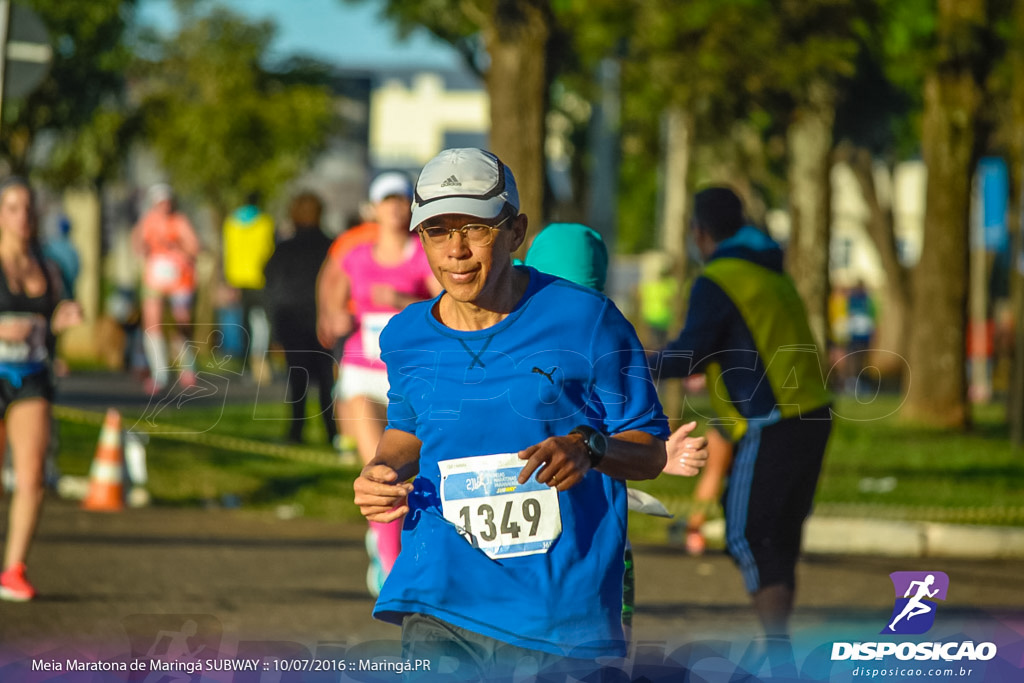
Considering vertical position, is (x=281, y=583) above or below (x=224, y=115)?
below

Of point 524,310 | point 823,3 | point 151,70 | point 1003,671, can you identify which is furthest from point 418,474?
point 151,70

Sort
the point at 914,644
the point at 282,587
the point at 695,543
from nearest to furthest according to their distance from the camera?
the point at 914,644, the point at 282,587, the point at 695,543

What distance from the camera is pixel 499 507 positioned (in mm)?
4039

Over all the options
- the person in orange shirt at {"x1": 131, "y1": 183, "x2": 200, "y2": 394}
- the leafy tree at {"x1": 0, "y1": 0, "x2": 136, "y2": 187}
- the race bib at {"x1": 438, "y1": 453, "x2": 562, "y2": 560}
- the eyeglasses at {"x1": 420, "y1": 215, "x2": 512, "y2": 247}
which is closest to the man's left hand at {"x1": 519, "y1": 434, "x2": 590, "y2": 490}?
the race bib at {"x1": 438, "y1": 453, "x2": 562, "y2": 560}

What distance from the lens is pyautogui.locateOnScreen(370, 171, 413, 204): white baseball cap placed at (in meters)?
9.00

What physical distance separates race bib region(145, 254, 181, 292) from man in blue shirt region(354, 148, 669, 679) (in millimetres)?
15046

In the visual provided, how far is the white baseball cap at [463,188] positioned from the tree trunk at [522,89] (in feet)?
29.9

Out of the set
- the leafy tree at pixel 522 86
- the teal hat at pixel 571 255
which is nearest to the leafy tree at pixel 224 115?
the leafy tree at pixel 522 86

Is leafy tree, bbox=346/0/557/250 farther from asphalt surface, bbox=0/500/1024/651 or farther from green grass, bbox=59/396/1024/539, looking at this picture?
asphalt surface, bbox=0/500/1024/651

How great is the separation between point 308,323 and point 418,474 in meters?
10.7

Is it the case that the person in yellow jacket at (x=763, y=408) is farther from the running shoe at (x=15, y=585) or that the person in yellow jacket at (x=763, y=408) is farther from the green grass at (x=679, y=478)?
the green grass at (x=679, y=478)

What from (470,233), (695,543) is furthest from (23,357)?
(470,233)

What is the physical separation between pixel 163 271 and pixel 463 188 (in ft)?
50.1

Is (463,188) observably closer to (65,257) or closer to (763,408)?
(763,408)
